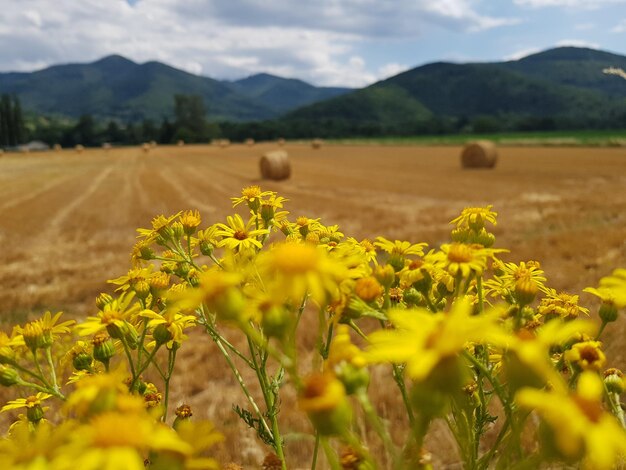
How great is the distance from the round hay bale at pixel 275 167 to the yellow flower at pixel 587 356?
832 inches

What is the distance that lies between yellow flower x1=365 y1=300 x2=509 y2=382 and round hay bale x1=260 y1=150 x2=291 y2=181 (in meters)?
21.5

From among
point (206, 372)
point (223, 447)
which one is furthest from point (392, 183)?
point (223, 447)

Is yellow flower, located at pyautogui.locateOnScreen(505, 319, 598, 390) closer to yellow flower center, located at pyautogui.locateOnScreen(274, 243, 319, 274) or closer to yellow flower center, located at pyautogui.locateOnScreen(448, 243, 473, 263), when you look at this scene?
yellow flower center, located at pyautogui.locateOnScreen(448, 243, 473, 263)

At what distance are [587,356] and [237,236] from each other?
1262 mm

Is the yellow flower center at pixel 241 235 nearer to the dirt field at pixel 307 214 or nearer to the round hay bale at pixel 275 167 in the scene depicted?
the dirt field at pixel 307 214

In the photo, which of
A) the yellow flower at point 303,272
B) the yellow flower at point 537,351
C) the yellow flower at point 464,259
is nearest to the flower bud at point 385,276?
the yellow flower at point 464,259

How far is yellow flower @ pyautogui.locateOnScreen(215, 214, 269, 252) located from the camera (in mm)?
1653

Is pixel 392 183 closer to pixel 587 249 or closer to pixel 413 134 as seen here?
pixel 587 249

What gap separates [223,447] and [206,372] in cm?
156

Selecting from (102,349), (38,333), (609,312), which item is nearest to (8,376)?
(38,333)

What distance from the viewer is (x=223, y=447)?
11.3 ft

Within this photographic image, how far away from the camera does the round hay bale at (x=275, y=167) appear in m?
22.1

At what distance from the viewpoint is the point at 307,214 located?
1254 cm

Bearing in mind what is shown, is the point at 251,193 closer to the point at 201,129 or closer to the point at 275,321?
the point at 275,321
